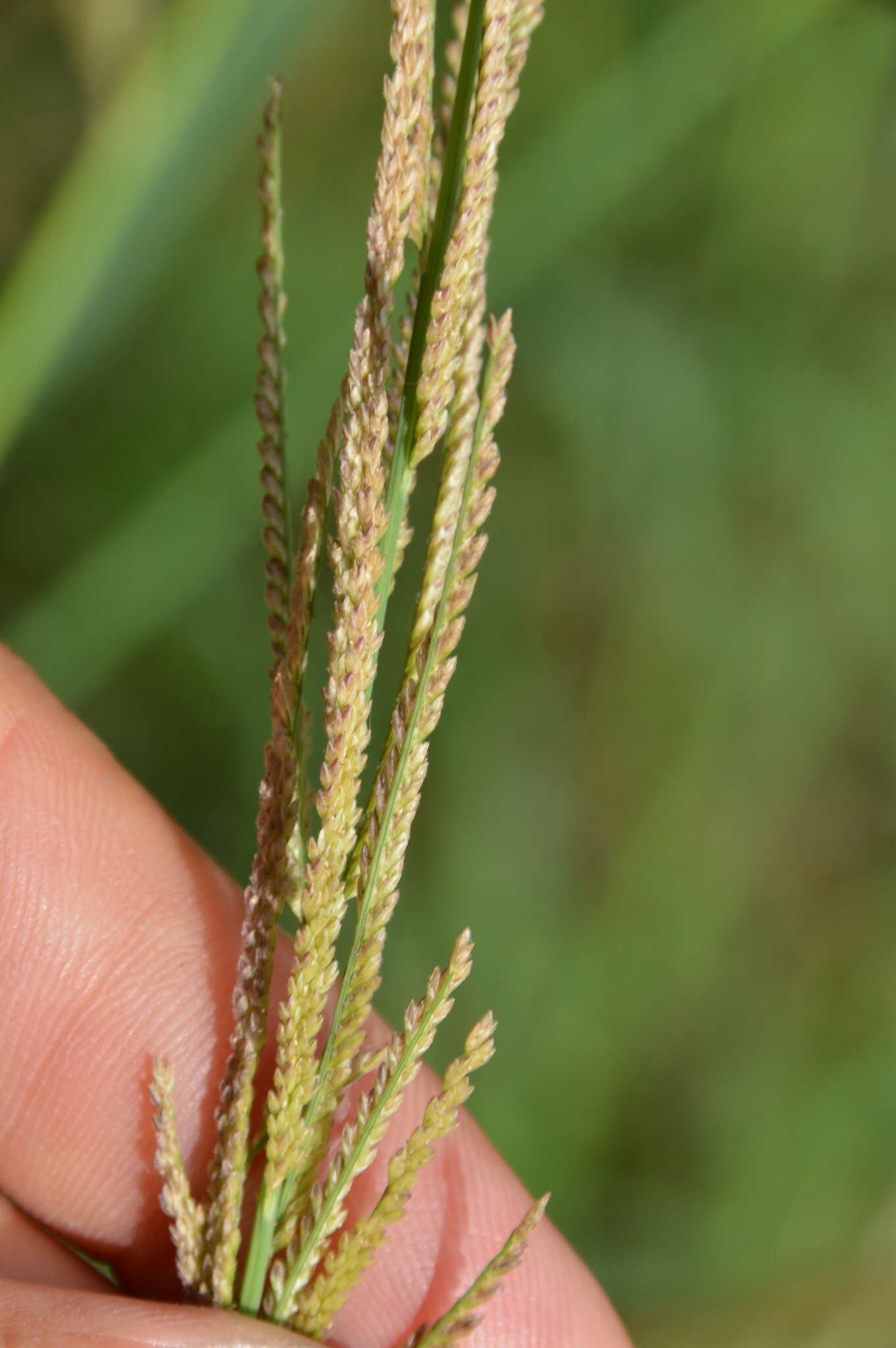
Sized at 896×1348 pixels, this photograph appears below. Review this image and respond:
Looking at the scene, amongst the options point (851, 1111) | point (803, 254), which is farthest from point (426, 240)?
point (851, 1111)

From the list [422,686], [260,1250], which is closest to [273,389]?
[422,686]

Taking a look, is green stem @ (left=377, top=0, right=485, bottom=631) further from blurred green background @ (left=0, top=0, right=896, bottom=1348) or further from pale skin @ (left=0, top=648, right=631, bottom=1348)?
blurred green background @ (left=0, top=0, right=896, bottom=1348)

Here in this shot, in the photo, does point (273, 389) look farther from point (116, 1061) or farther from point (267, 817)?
point (116, 1061)

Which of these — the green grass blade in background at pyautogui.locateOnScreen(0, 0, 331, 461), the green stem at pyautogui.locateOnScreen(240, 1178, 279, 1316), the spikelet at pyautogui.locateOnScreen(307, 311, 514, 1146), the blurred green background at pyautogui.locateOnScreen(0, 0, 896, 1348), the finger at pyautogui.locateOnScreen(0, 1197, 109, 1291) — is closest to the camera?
the spikelet at pyautogui.locateOnScreen(307, 311, 514, 1146)

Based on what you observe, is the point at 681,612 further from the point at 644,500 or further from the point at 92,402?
the point at 92,402

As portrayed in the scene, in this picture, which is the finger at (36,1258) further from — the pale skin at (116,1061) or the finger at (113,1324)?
the finger at (113,1324)

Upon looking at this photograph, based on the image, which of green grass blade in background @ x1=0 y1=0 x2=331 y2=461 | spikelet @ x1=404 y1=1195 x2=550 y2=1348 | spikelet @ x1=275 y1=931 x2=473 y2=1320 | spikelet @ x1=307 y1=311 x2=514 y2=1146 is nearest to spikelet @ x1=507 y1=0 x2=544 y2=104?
spikelet @ x1=307 y1=311 x2=514 y2=1146
